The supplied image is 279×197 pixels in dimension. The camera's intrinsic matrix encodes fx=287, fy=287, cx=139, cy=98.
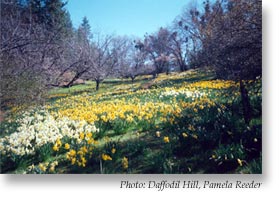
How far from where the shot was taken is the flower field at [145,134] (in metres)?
2.79

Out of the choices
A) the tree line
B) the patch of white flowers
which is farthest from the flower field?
the tree line

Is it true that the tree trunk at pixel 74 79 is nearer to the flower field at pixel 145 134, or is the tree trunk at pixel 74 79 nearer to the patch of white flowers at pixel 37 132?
the flower field at pixel 145 134

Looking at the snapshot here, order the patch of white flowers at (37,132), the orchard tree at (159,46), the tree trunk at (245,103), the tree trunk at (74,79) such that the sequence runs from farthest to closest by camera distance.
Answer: the tree trunk at (74,79), the orchard tree at (159,46), the tree trunk at (245,103), the patch of white flowers at (37,132)

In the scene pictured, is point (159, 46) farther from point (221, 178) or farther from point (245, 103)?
point (221, 178)

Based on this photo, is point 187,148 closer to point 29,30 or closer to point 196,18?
point 196,18

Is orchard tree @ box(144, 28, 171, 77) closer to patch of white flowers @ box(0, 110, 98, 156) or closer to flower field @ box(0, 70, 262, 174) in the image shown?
flower field @ box(0, 70, 262, 174)

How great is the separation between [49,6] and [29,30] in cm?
39

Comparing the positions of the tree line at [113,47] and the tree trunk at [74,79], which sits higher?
the tree line at [113,47]

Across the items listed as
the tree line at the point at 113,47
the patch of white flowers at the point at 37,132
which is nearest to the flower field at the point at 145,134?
the patch of white flowers at the point at 37,132

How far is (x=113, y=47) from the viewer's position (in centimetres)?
351

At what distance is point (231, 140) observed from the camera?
9.37 ft

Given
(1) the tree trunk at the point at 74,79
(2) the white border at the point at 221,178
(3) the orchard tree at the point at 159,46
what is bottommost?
(2) the white border at the point at 221,178

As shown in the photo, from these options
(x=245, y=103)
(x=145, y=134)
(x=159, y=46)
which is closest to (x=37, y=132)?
(x=145, y=134)

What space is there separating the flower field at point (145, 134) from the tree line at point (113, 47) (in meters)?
0.23
